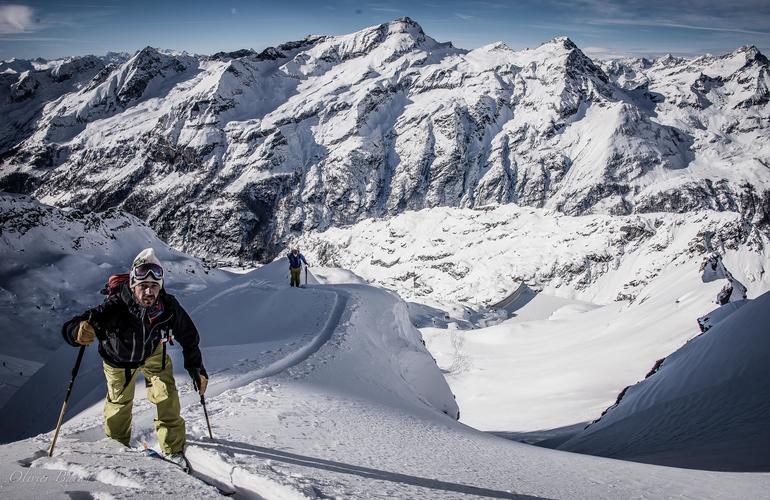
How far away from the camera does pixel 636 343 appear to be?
32.1 m

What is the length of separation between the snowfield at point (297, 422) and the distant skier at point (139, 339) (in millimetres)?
276

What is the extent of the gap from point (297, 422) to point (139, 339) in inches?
90.2

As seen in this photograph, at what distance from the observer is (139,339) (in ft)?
17.2

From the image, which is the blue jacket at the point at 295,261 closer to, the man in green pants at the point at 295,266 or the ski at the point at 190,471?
the man in green pants at the point at 295,266

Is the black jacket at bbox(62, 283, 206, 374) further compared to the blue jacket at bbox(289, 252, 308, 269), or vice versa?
the blue jacket at bbox(289, 252, 308, 269)

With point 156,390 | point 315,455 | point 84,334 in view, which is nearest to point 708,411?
point 315,455

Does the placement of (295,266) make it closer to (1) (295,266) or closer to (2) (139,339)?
(1) (295,266)

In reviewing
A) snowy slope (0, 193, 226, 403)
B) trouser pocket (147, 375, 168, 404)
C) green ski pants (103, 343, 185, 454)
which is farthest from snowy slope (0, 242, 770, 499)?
snowy slope (0, 193, 226, 403)

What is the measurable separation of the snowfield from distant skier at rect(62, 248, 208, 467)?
0.28 metres

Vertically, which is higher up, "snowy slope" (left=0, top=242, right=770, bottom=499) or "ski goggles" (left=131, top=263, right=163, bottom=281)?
"ski goggles" (left=131, top=263, right=163, bottom=281)

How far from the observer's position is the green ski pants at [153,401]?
16.7ft

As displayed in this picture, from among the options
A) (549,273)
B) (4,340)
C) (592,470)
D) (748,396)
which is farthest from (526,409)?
(549,273)

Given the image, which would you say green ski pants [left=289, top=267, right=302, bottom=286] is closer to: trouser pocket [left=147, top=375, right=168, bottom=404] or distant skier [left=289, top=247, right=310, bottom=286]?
distant skier [left=289, top=247, right=310, bottom=286]

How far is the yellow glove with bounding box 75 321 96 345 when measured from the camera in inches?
191
